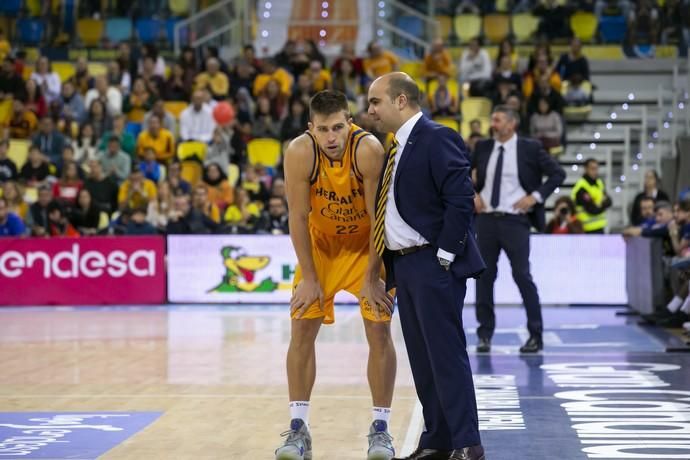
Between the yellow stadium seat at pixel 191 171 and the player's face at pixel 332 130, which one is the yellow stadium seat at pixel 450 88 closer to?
the yellow stadium seat at pixel 191 171

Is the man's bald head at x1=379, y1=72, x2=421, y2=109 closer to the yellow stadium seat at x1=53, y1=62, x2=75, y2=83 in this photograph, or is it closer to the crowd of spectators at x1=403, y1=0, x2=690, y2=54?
the crowd of spectators at x1=403, y1=0, x2=690, y2=54

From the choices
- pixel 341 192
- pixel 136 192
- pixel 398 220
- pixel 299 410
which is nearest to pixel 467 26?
pixel 136 192

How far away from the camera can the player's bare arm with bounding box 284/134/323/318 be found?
7.00 meters

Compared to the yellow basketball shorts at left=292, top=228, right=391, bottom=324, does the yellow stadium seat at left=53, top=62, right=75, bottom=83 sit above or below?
above

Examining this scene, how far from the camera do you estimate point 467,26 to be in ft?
87.6

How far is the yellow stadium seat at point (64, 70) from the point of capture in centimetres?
2533

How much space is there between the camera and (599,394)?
30.0ft

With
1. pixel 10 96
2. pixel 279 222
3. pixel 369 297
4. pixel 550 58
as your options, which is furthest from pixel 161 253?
pixel 369 297

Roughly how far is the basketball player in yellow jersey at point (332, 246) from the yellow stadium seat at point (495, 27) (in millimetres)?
20010

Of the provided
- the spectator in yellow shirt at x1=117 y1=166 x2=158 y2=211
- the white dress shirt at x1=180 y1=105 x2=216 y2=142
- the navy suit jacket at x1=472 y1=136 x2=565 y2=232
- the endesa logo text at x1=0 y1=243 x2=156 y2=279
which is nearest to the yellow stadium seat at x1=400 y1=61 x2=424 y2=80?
the white dress shirt at x1=180 y1=105 x2=216 y2=142

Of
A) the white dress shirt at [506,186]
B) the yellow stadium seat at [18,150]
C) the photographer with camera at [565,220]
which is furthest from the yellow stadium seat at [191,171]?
the white dress shirt at [506,186]

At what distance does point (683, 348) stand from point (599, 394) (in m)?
2.84

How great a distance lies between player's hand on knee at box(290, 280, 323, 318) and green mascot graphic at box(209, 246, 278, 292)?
1128cm

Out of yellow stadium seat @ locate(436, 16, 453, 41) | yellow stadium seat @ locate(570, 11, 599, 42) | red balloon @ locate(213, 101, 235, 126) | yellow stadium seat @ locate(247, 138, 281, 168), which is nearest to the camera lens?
yellow stadium seat @ locate(247, 138, 281, 168)
